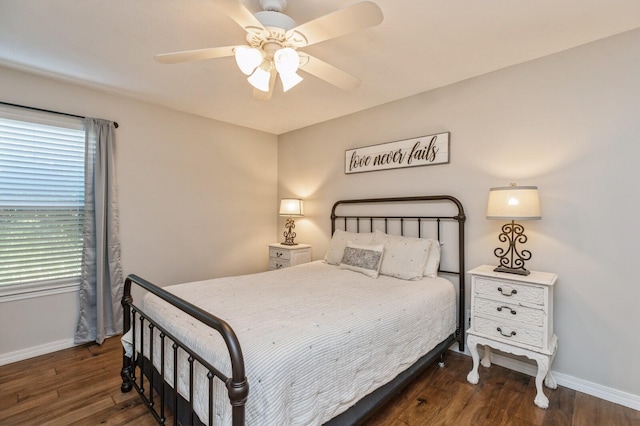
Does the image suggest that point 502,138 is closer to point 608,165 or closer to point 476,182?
point 476,182

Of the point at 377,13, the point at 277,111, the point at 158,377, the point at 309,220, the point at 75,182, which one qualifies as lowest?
the point at 158,377

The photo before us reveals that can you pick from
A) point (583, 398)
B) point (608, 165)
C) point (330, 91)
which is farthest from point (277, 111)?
point (583, 398)

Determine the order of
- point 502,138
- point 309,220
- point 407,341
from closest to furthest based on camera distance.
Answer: point 407,341
point 502,138
point 309,220

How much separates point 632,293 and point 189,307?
2.73 meters

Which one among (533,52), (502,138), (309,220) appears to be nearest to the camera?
(533,52)

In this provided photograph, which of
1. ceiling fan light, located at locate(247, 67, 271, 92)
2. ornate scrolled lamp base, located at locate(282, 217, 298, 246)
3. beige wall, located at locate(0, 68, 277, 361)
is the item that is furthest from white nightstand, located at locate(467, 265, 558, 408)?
beige wall, located at locate(0, 68, 277, 361)

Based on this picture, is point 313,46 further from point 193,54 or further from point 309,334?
point 309,334

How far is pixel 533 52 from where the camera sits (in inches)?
89.7

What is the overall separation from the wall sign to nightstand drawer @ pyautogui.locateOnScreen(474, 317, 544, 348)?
1441 millimetres

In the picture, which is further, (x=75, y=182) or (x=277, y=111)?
(x=277, y=111)

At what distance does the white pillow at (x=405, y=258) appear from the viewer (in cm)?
262

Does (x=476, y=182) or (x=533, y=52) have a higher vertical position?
(x=533, y=52)

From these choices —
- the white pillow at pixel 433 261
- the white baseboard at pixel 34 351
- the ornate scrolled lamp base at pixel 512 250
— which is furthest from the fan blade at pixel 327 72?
the white baseboard at pixel 34 351

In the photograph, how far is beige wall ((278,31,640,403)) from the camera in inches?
80.4
